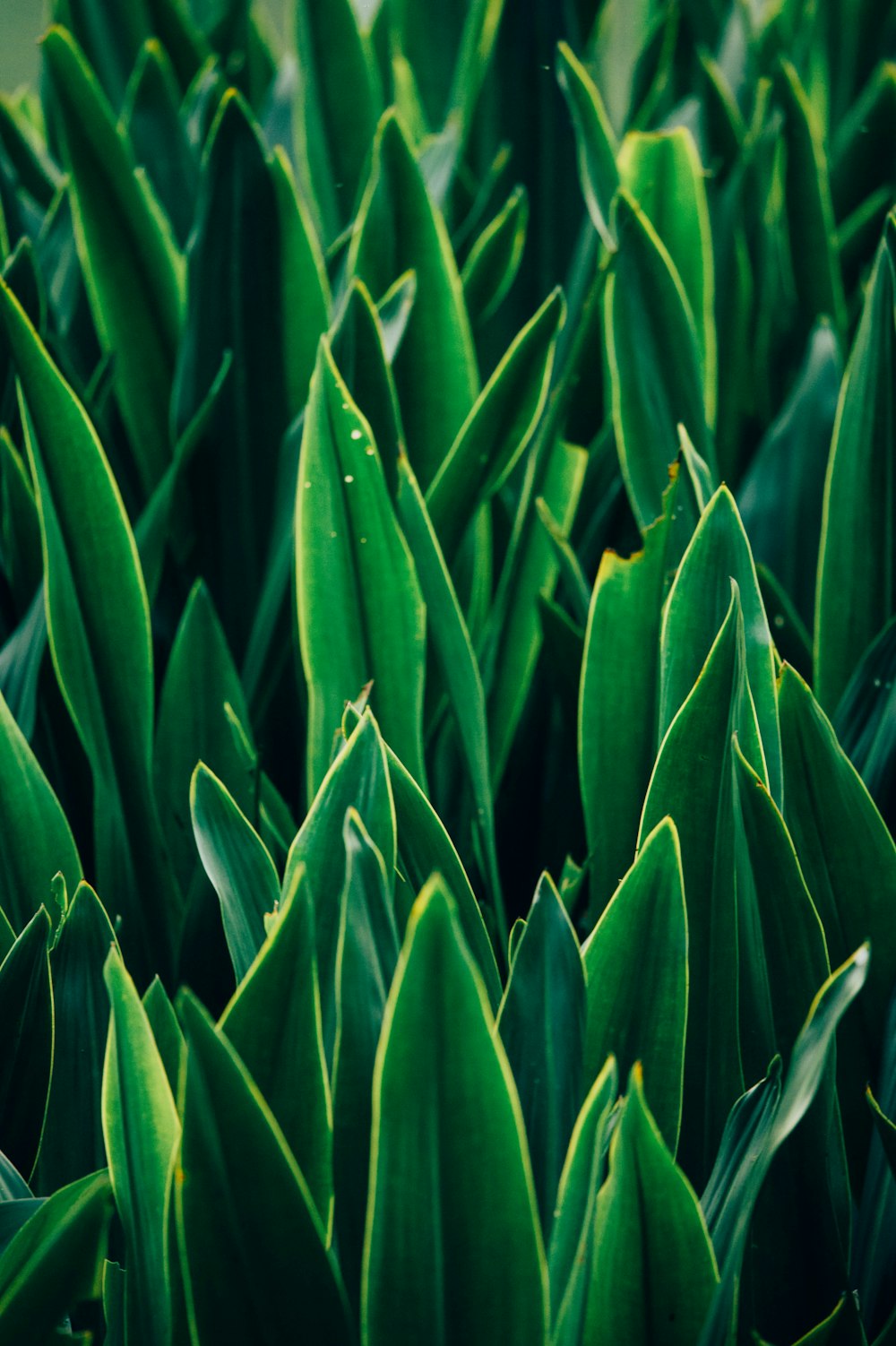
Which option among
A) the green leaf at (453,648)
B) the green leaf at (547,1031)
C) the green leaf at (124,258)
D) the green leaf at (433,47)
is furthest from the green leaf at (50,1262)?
the green leaf at (433,47)

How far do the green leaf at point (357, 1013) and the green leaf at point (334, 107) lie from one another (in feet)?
2.19

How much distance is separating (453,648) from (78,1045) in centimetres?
20

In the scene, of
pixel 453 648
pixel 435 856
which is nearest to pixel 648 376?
pixel 453 648

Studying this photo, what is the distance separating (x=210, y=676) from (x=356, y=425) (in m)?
0.14

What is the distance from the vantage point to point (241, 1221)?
1.02ft

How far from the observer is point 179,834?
0.59m

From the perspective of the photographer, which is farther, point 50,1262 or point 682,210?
point 682,210

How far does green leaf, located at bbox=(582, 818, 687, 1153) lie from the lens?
38cm

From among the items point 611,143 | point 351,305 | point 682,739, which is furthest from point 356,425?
point 611,143

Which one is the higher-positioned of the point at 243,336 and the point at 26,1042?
the point at 243,336

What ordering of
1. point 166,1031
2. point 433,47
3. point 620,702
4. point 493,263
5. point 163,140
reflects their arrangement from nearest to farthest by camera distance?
point 166,1031 → point 620,702 → point 493,263 → point 163,140 → point 433,47

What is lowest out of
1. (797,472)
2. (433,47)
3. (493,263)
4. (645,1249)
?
(645,1249)

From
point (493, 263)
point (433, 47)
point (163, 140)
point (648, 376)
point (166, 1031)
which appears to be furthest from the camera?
point (433, 47)

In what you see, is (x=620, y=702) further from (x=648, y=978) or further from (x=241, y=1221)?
(x=241, y=1221)
